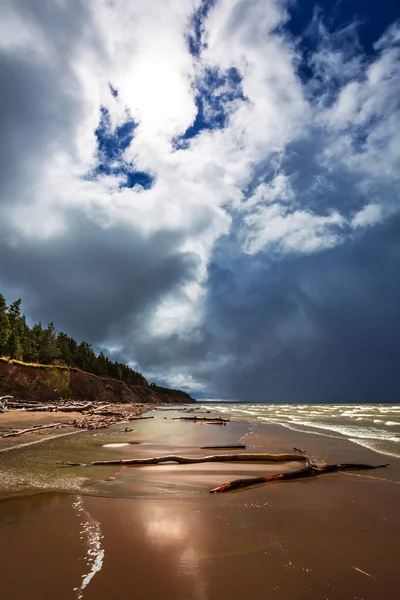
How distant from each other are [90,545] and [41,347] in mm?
98752

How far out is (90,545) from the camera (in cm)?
492

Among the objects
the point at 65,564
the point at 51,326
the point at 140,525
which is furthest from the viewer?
the point at 51,326

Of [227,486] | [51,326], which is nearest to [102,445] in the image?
[227,486]

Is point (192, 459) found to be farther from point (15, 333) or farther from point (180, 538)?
point (15, 333)

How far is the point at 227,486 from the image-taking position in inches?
332

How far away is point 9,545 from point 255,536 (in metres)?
4.12

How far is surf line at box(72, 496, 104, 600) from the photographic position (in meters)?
3.95

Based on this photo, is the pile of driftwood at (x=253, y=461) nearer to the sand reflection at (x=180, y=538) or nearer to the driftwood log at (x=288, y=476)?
the driftwood log at (x=288, y=476)

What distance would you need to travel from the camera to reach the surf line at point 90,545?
3.95 m

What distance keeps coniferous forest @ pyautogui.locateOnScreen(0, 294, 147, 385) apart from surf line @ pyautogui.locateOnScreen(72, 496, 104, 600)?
73.9m

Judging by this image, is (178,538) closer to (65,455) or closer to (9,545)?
(9,545)

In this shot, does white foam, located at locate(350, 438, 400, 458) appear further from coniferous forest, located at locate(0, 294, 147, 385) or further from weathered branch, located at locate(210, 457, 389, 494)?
coniferous forest, located at locate(0, 294, 147, 385)

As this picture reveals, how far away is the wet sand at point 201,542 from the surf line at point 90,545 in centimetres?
2

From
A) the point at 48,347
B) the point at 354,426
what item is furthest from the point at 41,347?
the point at 354,426
